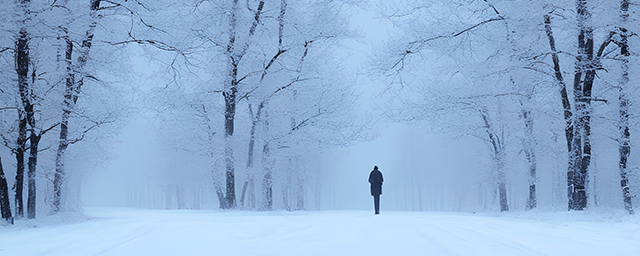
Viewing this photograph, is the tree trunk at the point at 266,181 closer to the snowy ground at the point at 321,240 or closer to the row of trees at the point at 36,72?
the row of trees at the point at 36,72

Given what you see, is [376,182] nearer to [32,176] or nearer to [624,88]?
[624,88]

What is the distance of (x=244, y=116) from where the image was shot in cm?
2659

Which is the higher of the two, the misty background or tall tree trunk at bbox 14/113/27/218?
the misty background

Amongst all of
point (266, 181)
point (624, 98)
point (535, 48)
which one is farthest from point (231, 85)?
point (624, 98)

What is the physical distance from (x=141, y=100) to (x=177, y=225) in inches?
407

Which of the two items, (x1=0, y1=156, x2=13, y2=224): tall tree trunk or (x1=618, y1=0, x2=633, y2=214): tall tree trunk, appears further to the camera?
(x1=618, y1=0, x2=633, y2=214): tall tree trunk

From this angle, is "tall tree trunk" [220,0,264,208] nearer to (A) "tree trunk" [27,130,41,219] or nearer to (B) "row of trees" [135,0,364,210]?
(B) "row of trees" [135,0,364,210]

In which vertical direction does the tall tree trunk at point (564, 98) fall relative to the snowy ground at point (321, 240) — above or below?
above

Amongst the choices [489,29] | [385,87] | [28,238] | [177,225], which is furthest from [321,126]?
[28,238]

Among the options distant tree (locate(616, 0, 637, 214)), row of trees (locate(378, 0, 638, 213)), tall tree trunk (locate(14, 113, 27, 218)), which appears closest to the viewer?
tall tree trunk (locate(14, 113, 27, 218))

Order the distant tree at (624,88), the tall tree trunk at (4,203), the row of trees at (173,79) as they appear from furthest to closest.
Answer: the distant tree at (624,88) → the row of trees at (173,79) → the tall tree trunk at (4,203)

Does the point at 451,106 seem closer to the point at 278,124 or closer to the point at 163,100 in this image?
the point at 278,124

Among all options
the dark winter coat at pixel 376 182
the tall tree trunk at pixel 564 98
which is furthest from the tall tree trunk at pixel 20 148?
the tall tree trunk at pixel 564 98

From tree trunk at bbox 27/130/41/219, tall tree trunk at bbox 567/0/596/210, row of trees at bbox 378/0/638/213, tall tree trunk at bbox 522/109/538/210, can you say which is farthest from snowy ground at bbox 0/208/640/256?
tall tree trunk at bbox 522/109/538/210
